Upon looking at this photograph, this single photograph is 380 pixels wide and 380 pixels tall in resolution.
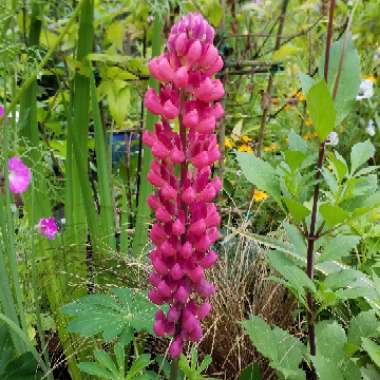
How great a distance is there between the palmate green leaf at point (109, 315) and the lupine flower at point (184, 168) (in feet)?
0.62

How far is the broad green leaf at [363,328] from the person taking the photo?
1.29 m

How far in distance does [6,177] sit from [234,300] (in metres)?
0.73

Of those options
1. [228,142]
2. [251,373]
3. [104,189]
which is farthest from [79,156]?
[228,142]

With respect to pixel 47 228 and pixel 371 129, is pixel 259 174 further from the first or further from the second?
pixel 371 129

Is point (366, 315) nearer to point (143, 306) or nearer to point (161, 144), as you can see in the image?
point (143, 306)

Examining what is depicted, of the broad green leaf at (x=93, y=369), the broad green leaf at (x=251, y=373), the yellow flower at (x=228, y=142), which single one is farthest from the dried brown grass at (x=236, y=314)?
the yellow flower at (x=228, y=142)

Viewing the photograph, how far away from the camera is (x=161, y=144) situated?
0.99 m

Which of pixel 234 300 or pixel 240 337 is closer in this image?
pixel 240 337

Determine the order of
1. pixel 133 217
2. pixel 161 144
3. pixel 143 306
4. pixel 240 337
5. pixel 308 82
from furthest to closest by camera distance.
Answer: pixel 133 217
pixel 240 337
pixel 143 306
pixel 308 82
pixel 161 144

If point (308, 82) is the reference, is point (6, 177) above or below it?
below

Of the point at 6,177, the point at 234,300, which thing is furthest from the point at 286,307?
the point at 6,177

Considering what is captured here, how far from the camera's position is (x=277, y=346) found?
4.37 ft

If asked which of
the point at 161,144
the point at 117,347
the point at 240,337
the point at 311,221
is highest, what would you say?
the point at 161,144

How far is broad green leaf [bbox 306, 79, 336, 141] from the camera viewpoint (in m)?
1.04
